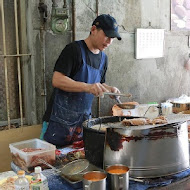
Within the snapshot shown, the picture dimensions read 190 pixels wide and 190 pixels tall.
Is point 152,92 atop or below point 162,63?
below

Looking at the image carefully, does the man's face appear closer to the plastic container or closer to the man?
the man

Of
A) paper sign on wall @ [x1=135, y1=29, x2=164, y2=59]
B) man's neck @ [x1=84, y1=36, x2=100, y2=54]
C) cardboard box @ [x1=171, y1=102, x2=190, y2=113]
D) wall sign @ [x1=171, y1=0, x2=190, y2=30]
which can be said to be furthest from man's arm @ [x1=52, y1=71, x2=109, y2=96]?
wall sign @ [x1=171, y1=0, x2=190, y2=30]

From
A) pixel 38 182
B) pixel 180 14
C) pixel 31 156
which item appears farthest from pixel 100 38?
pixel 180 14

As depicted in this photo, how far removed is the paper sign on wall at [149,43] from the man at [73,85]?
161 centimetres

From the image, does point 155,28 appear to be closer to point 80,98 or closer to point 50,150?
point 80,98

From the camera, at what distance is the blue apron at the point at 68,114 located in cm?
308

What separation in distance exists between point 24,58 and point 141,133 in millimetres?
2317

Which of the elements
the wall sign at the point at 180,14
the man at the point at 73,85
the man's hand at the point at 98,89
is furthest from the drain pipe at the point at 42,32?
the wall sign at the point at 180,14

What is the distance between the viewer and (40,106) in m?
3.95

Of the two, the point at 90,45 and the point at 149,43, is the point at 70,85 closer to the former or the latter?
the point at 90,45

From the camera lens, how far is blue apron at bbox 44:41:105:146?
10.1 feet

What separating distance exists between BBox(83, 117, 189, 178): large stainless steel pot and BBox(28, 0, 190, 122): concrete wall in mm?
2032

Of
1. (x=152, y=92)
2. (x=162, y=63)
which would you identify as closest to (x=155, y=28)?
(x=162, y=63)

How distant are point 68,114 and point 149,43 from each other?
A: 2377 mm
